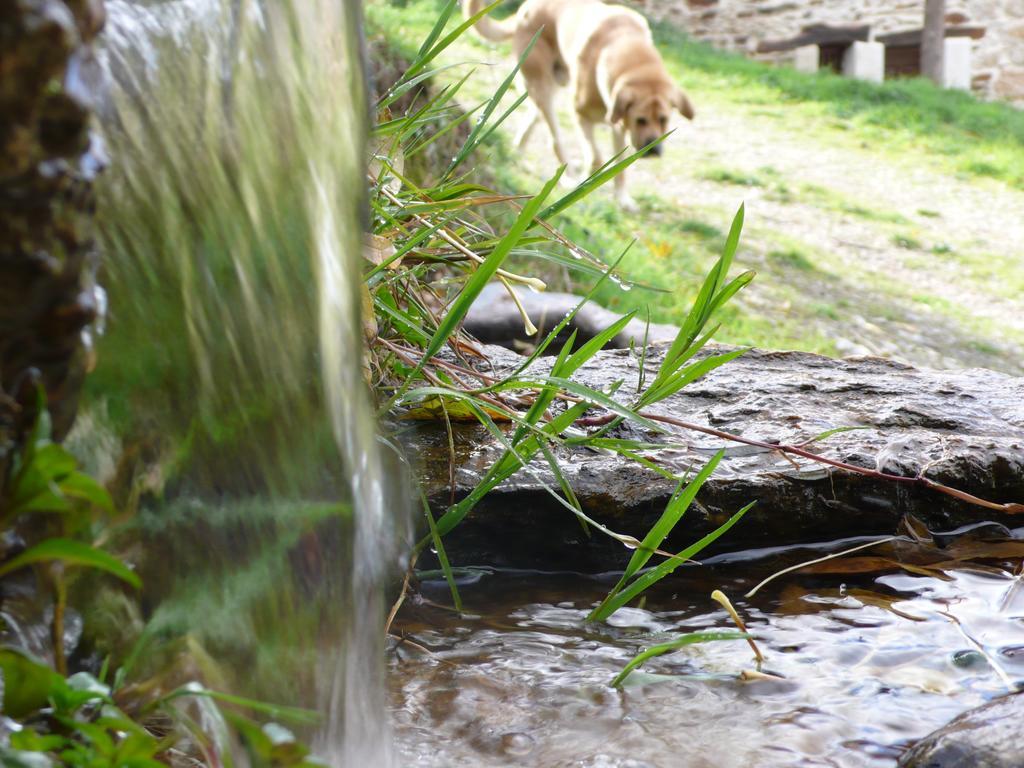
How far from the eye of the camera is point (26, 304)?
0.62 meters

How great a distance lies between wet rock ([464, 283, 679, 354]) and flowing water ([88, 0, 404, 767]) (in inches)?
109

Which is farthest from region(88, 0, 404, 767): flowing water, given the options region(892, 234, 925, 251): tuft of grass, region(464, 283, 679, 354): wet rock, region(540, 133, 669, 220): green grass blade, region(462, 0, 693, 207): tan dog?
region(892, 234, 925, 251): tuft of grass

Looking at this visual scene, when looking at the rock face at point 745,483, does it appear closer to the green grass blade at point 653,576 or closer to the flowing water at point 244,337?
the green grass blade at point 653,576

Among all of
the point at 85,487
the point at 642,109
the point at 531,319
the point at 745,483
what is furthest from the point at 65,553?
the point at 642,109

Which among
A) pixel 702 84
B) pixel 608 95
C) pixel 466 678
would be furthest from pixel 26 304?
pixel 702 84

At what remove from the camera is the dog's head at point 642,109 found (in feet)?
26.7

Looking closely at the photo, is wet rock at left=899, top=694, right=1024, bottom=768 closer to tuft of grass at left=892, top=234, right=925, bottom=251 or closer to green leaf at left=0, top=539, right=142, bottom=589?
green leaf at left=0, top=539, right=142, bottom=589

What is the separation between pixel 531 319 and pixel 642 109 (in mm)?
4595

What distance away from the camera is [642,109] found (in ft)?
26.7

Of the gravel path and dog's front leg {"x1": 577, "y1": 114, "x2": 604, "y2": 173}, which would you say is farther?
dog's front leg {"x1": 577, "y1": 114, "x2": 604, "y2": 173}

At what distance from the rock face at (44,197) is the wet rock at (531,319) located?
126 inches

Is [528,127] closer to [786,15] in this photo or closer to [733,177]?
[733,177]

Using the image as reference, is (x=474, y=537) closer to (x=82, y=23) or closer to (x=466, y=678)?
(x=466, y=678)

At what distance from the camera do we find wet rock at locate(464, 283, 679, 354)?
404 cm
